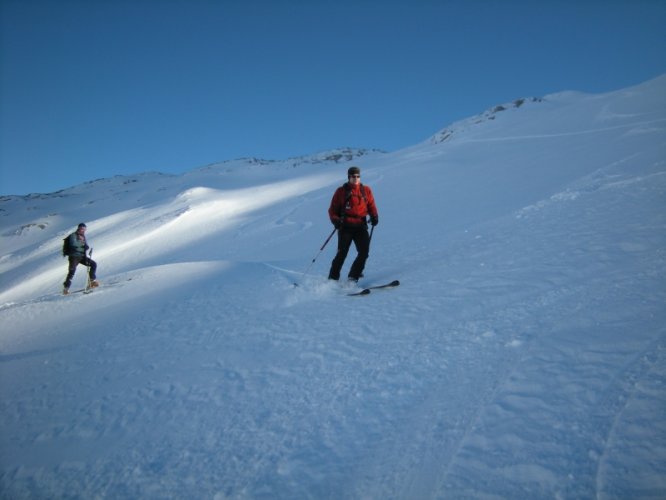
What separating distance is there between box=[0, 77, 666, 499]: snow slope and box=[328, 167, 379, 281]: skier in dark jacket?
45 centimetres

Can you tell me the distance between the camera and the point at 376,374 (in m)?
2.88

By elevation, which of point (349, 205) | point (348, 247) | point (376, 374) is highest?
point (349, 205)

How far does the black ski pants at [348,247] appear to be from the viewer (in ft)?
18.4

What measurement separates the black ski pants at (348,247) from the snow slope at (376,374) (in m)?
0.38

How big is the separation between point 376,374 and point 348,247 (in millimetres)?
2929

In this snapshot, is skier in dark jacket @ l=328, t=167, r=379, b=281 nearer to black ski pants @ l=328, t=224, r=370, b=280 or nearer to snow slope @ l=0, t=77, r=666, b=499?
black ski pants @ l=328, t=224, r=370, b=280

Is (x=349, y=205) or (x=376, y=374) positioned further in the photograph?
(x=349, y=205)

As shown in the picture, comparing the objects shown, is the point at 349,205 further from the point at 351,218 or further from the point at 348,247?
the point at 348,247

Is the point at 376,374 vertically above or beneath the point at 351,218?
beneath

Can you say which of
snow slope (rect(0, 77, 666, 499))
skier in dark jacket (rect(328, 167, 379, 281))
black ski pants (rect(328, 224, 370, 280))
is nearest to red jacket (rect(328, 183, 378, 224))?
skier in dark jacket (rect(328, 167, 379, 281))

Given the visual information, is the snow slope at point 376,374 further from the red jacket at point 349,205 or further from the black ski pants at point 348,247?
the red jacket at point 349,205

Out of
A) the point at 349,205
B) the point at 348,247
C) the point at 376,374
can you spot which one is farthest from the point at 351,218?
the point at 376,374

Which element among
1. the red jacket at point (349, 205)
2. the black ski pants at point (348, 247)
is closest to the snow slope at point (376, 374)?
the black ski pants at point (348, 247)

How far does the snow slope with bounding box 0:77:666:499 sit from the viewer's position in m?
2.00
